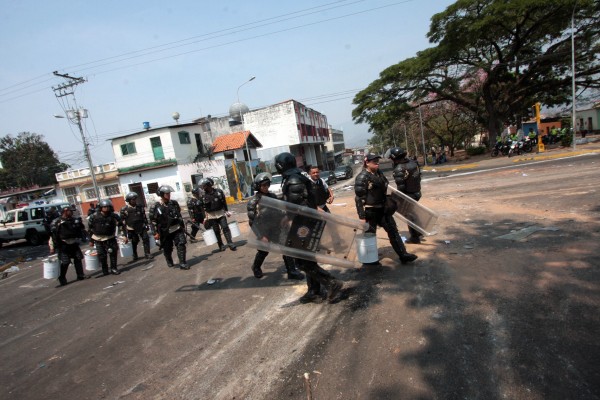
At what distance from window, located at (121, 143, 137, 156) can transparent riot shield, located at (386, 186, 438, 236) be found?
32.2 meters

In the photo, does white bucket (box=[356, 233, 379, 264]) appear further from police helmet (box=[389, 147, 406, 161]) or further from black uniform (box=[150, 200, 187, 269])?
black uniform (box=[150, 200, 187, 269])

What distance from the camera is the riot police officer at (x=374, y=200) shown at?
16.2ft

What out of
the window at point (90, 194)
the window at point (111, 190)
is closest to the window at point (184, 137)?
the window at point (111, 190)

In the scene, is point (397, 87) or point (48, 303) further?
point (397, 87)

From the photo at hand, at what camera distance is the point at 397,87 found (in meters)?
28.0

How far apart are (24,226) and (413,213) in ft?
61.6

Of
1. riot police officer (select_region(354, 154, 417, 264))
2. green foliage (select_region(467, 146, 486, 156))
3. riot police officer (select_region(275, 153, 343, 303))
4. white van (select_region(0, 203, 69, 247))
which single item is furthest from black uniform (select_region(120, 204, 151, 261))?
green foliage (select_region(467, 146, 486, 156))

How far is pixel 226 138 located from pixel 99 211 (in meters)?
28.9

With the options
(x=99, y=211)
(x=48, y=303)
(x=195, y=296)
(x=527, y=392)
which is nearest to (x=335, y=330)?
(x=527, y=392)

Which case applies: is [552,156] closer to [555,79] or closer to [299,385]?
[555,79]

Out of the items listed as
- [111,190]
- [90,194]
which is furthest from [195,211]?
[90,194]

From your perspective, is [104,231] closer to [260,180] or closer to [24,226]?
[260,180]

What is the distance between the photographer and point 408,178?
19.6 feet

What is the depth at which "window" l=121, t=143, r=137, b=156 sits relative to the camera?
107ft
